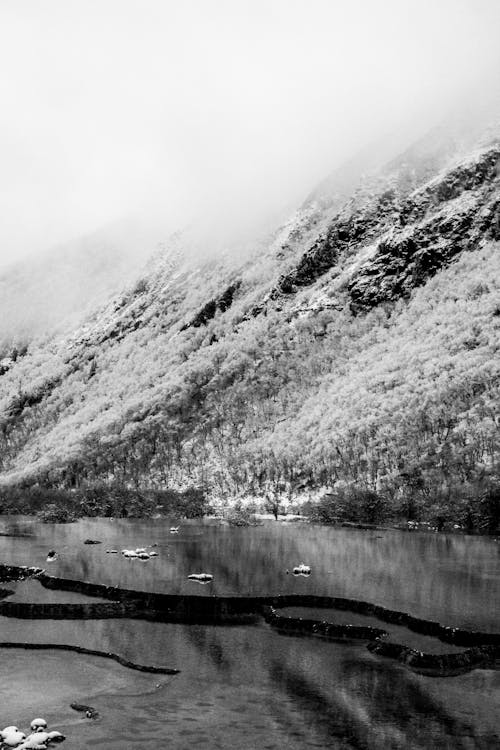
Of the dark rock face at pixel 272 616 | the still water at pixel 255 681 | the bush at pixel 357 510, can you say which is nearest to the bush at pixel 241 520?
the bush at pixel 357 510

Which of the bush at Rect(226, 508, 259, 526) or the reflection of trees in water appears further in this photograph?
the bush at Rect(226, 508, 259, 526)

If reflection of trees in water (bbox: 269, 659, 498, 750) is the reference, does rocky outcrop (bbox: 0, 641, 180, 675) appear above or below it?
above

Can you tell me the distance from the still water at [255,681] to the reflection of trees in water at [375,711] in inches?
3.7

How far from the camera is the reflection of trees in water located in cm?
3444

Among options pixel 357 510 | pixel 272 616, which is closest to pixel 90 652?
pixel 272 616

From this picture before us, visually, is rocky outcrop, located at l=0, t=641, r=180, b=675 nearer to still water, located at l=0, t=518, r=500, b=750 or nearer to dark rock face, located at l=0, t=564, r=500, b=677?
dark rock face, located at l=0, t=564, r=500, b=677

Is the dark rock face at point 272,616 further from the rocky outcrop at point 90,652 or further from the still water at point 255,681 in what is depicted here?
the still water at point 255,681

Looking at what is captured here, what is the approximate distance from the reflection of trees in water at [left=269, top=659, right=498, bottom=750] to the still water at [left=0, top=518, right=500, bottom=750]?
0.31 ft

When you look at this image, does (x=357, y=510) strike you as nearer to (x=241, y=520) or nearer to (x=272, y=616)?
(x=241, y=520)

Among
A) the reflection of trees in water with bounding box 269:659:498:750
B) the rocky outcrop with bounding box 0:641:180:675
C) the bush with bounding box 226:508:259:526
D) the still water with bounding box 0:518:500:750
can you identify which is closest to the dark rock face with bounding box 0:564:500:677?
the rocky outcrop with bounding box 0:641:180:675

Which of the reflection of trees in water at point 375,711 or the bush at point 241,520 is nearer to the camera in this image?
the reflection of trees in water at point 375,711

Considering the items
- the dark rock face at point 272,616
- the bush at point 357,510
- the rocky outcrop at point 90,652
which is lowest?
the bush at point 357,510

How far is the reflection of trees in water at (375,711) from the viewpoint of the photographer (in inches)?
1356

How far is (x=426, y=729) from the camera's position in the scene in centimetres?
3584
